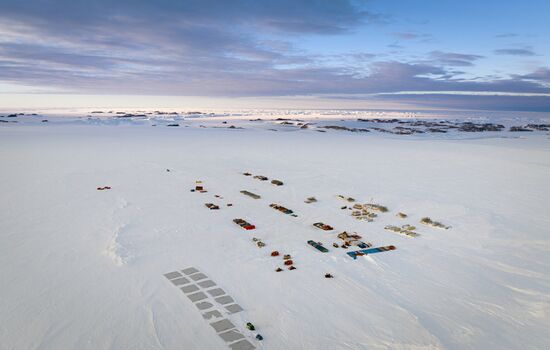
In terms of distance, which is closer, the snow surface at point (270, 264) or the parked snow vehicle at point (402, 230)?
the snow surface at point (270, 264)

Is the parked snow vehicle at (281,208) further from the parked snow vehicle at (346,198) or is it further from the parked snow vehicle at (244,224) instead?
the parked snow vehicle at (346,198)

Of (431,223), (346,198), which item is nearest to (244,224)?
(346,198)

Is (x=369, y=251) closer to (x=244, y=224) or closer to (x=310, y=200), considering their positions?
(x=244, y=224)

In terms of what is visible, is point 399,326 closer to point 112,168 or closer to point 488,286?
point 488,286

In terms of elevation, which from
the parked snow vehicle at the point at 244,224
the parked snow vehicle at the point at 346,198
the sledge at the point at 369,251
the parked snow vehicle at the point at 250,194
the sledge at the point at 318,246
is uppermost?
the parked snow vehicle at the point at 250,194

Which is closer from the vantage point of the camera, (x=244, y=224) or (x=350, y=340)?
(x=350, y=340)

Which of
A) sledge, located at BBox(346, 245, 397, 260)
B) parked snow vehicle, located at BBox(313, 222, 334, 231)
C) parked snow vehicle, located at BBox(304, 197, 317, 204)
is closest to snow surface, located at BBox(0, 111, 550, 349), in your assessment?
sledge, located at BBox(346, 245, 397, 260)

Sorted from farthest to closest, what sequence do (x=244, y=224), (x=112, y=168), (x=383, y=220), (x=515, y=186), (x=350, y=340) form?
(x=112, y=168) → (x=515, y=186) → (x=383, y=220) → (x=244, y=224) → (x=350, y=340)

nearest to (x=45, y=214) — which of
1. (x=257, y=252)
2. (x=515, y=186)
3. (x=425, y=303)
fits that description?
(x=257, y=252)

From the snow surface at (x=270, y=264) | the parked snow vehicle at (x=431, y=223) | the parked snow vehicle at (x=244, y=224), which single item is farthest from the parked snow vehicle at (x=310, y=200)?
the parked snow vehicle at (x=431, y=223)
